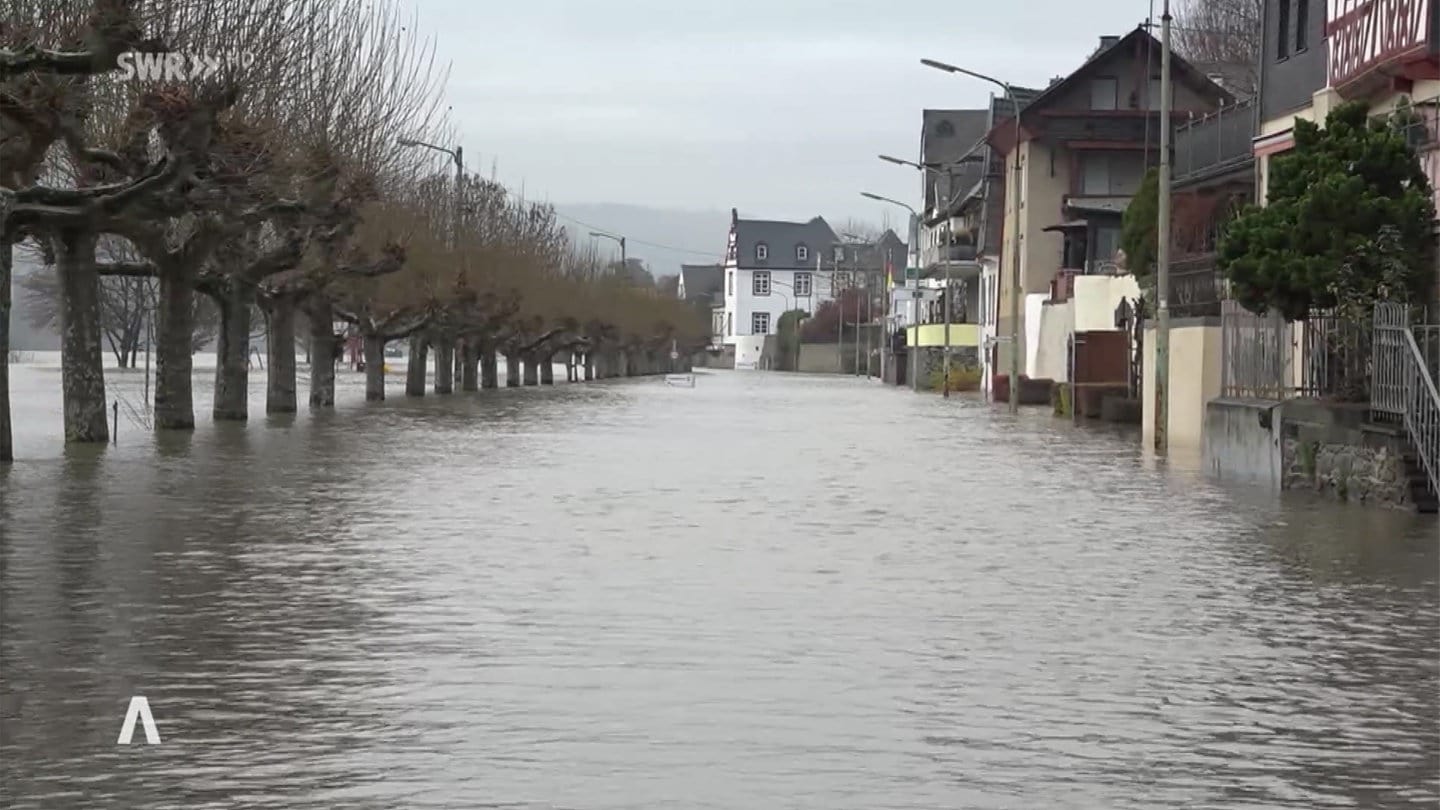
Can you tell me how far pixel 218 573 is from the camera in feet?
56.2

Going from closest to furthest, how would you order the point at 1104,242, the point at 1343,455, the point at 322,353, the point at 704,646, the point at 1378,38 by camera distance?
the point at 704,646 < the point at 1343,455 < the point at 1378,38 < the point at 322,353 < the point at 1104,242

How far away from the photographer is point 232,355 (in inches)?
1962

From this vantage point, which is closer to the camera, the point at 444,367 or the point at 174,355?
the point at 174,355

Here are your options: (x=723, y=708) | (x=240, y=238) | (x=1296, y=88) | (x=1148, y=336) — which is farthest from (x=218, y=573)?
(x=1148, y=336)

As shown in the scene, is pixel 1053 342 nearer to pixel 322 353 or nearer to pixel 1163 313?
pixel 322 353

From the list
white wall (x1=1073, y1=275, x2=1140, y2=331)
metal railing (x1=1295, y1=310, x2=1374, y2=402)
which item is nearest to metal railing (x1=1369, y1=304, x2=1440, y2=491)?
metal railing (x1=1295, y1=310, x2=1374, y2=402)

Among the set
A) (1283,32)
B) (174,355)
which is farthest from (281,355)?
(1283,32)

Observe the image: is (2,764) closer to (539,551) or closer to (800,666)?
(800,666)

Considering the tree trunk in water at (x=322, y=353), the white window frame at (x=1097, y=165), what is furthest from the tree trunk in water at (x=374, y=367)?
the white window frame at (x=1097, y=165)

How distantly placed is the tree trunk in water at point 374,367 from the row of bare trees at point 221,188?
0.26 feet

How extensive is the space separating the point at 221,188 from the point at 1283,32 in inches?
669

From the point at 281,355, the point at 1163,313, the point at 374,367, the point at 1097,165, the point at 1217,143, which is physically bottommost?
the point at 374,367

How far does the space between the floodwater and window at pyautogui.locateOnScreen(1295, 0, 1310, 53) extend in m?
12.3

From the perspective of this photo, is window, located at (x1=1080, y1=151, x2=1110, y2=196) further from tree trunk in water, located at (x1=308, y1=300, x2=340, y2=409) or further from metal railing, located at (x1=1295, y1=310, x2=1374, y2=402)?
metal railing, located at (x1=1295, y1=310, x2=1374, y2=402)
